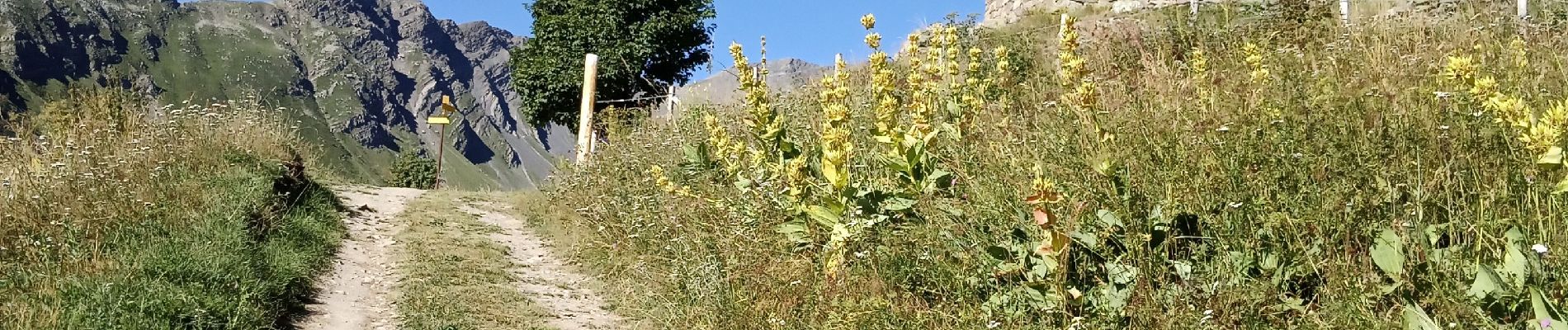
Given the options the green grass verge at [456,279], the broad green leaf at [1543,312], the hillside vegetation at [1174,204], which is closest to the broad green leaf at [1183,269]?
the hillside vegetation at [1174,204]

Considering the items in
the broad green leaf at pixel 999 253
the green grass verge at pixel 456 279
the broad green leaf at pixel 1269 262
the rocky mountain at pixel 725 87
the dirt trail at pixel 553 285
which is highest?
the rocky mountain at pixel 725 87

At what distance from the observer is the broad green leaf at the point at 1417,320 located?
10.2ft

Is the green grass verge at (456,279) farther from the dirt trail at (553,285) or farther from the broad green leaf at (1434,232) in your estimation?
the broad green leaf at (1434,232)

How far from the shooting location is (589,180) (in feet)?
37.2

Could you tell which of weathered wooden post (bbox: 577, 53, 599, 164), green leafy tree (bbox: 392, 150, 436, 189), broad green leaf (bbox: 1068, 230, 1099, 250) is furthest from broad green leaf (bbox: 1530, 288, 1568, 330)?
green leafy tree (bbox: 392, 150, 436, 189)

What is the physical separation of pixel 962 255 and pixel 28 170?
6.88m

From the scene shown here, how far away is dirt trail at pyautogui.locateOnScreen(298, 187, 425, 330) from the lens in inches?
249

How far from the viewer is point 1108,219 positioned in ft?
12.7

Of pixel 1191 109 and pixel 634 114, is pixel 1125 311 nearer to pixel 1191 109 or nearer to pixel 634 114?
pixel 1191 109

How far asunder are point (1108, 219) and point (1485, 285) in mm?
1170

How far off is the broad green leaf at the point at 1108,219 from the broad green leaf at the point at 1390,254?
2.66 feet

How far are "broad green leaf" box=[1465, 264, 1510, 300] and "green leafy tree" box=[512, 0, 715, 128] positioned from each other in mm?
20235

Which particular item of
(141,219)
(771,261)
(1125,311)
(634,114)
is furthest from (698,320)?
(634,114)

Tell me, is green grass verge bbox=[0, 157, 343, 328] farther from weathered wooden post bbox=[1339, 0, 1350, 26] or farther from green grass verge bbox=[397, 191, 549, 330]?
weathered wooden post bbox=[1339, 0, 1350, 26]
